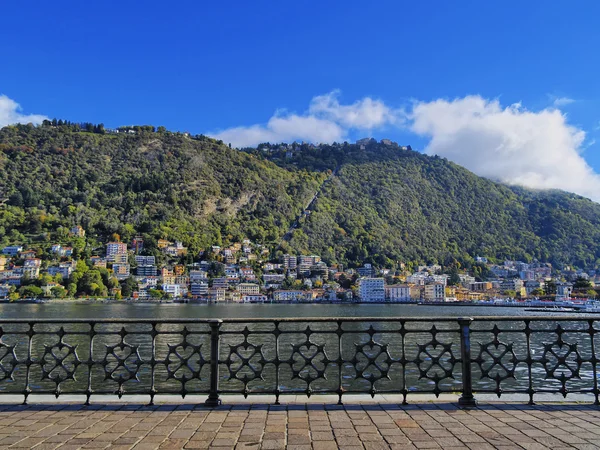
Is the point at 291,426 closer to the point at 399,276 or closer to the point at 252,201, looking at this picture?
the point at 399,276

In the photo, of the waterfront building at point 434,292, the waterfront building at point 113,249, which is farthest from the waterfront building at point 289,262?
the waterfront building at point 113,249

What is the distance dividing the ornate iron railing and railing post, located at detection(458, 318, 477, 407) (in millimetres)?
13

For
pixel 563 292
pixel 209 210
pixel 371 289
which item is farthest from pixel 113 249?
pixel 563 292

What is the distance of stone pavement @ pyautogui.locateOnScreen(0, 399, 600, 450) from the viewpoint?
4.41 m

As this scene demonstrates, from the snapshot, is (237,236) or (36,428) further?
(237,236)

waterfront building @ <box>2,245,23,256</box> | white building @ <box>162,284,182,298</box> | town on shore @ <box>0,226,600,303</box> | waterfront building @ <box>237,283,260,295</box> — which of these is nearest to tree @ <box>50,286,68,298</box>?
town on shore @ <box>0,226,600,303</box>

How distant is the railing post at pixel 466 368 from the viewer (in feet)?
19.5

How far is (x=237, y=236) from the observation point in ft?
566

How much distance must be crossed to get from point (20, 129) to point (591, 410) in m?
218

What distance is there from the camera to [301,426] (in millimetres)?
4965

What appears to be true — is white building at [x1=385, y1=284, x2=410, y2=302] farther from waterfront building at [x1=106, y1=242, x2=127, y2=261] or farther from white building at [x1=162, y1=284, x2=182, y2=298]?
waterfront building at [x1=106, y1=242, x2=127, y2=261]

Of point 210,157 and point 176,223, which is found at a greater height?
point 210,157

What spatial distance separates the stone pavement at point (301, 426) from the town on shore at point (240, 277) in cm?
11665

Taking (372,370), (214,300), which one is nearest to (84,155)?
(214,300)
